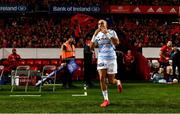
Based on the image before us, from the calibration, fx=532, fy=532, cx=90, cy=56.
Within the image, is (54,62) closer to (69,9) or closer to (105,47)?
(105,47)

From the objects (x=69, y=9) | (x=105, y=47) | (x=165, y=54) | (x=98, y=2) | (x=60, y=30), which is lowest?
(x=105, y=47)

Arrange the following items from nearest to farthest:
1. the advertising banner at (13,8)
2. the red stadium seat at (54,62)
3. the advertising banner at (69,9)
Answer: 1. the red stadium seat at (54,62)
2. the advertising banner at (13,8)
3. the advertising banner at (69,9)

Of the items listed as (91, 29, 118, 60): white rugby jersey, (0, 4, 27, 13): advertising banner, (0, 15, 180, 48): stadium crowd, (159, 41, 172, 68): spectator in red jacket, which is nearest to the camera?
(91, 29, 118, 60): white rugby jersey

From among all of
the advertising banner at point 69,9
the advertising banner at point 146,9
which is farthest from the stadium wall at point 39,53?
the advertising banner at point 146,9

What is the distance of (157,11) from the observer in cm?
4656

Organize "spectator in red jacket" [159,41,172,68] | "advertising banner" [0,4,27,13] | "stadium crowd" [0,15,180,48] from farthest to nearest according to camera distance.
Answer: "advertising banner" [0,4,27,13] < "stadium crowd" [0,15,180,48] < "spectator in red jacket" [159,41,172,68]

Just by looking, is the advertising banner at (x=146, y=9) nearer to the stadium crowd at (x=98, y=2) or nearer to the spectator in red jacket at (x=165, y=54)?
the stadium crowd at (x=98, y=2)

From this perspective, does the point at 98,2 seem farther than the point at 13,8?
Yes

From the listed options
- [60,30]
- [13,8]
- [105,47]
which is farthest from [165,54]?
[13,8]

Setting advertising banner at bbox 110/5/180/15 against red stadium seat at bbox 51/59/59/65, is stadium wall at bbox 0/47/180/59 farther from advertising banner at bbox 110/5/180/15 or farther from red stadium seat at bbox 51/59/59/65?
advertising banner at bbox 110/5/180/15

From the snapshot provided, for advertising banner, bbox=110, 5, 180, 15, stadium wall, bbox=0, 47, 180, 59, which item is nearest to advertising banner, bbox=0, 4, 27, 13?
advertising banner, bbox=110, 5, 180, 15

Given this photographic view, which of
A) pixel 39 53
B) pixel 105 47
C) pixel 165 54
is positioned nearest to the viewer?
pixel 105 47

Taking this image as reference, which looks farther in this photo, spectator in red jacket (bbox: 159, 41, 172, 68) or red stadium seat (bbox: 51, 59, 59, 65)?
red stadium seat (bbox: 51, 59, 59, 65)

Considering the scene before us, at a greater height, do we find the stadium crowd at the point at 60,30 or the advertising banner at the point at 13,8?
the advertising banner at the point at 13,8
